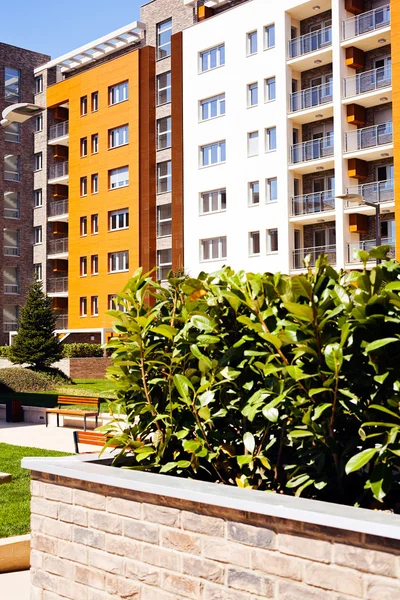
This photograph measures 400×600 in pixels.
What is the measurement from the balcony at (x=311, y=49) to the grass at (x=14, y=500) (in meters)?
31.8

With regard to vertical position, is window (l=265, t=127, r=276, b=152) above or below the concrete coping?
above

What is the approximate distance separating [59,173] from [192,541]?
2260 inches

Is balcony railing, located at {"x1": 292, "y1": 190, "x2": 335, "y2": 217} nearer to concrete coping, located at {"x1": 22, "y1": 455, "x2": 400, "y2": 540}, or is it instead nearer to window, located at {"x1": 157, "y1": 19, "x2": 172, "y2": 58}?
window, located at {"x1": 157, "y1": 19, "x2": 172, "y2": 58}

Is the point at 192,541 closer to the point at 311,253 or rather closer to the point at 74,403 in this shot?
the point at 74,403

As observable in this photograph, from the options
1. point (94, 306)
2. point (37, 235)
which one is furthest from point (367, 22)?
point (37, 235)

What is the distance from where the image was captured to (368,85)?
128ft

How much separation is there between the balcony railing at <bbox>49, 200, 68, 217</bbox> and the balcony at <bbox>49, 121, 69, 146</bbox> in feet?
14.1

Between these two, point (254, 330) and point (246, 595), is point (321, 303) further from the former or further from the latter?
point (246, 595)

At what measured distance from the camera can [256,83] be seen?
4372 cm

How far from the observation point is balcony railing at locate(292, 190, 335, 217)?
4022 centimetres

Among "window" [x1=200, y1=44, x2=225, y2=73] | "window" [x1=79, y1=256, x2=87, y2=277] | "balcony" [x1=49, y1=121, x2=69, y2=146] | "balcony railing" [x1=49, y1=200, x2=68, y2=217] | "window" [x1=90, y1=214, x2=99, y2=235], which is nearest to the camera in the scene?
"window" [x1=200, y1=44, x2=225, y2=73]

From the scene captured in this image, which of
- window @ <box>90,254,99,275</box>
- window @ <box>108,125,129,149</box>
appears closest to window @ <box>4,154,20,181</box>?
window @ <box>108,125,129,149</box>

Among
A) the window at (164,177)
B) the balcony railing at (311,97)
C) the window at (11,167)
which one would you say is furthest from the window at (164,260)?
the window at (11,167)

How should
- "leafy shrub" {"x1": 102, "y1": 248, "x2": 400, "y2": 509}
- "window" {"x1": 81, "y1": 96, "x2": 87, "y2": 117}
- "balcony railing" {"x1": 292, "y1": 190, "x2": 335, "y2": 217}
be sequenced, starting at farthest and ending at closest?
"window" {"x1": 81, "y1": 96, "x2": 87, "y2": 117}, "balcony railing" {"x1": 292, "y1": 190, "x2": 335, "y2": 217}, "leafy shrub" {"x1": 102, "y1": 248, "x2": 400, "y2": 509}
